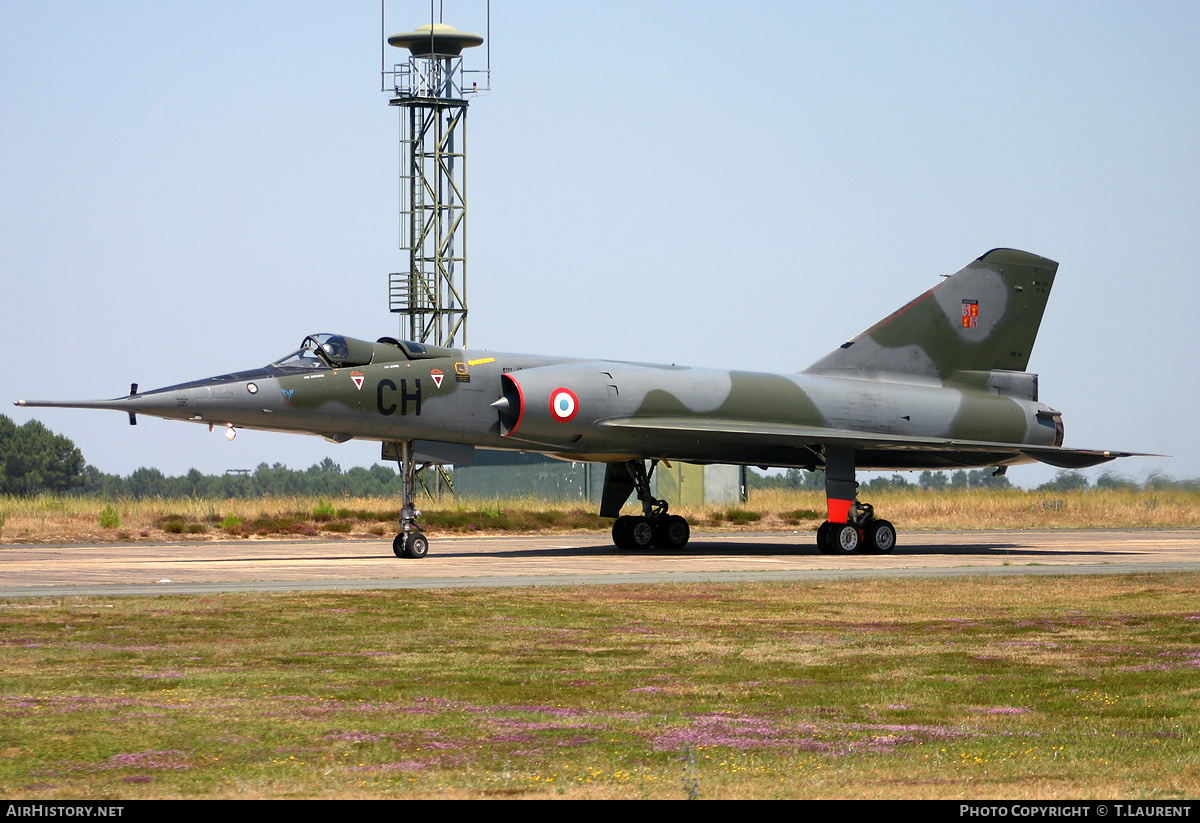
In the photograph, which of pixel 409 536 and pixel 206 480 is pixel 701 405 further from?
pixel 206 480

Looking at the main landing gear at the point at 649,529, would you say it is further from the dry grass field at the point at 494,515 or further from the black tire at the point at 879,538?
the dry grass field at the point at 494,515

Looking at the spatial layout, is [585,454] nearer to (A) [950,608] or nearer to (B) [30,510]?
(A) [950,608]

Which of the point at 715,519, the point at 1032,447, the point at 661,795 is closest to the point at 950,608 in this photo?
the point at 661,795

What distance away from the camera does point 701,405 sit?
23.8 metres

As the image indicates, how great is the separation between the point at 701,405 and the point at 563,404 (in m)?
3.00

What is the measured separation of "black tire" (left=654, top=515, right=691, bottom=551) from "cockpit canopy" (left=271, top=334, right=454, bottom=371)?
5749 mm

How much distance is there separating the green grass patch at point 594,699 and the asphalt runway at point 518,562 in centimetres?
285

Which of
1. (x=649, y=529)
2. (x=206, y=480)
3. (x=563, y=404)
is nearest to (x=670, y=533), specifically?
(x=649, y=529)

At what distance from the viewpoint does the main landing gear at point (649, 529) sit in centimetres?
2486

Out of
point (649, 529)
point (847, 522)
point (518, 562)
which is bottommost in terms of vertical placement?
point (518, 562)

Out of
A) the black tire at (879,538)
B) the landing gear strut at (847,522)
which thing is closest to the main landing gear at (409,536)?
the landing gear strut at (847,522)

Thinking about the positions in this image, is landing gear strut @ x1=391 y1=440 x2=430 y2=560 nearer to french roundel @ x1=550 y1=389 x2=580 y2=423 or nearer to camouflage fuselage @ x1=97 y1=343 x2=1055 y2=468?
camouflage fuselage @ x1=97 y1=343 x2=1055 y2=468

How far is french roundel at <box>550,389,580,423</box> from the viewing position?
72.1 ft

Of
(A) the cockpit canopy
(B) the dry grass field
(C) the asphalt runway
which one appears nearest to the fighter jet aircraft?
(A) the cockpit canopy
